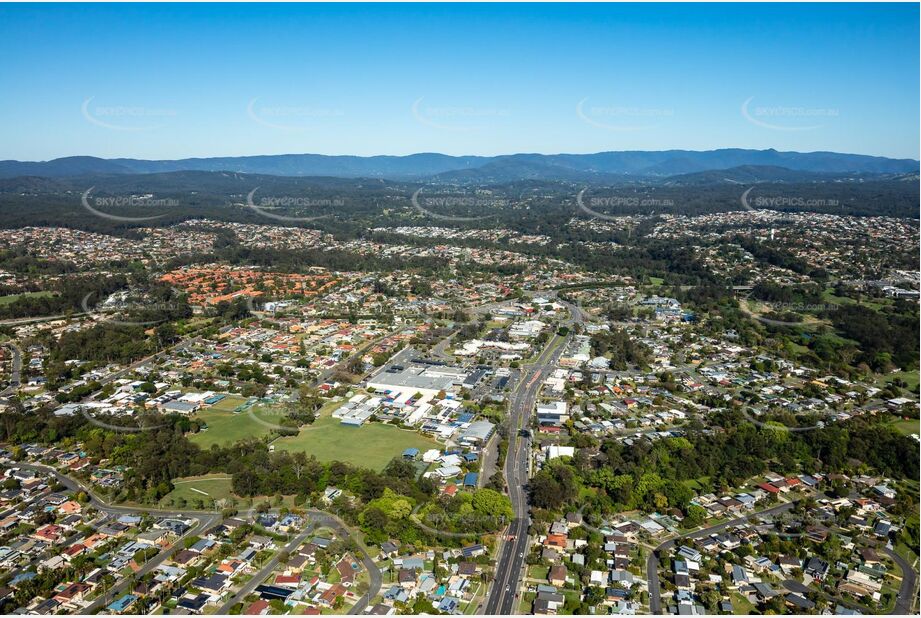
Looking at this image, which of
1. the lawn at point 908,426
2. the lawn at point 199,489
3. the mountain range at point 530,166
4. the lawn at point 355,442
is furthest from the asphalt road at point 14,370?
the mountain range at point 530,166

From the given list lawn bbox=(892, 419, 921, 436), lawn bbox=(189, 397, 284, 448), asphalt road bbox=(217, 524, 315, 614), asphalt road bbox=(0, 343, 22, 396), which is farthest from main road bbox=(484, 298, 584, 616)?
asphalt road bbox=(0, 343, 22, 396)

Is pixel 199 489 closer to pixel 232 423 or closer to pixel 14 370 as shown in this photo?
pixel 232 423

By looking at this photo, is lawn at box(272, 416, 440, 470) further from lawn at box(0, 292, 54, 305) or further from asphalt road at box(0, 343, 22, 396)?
lawn at box(0, 292, 54, 305)

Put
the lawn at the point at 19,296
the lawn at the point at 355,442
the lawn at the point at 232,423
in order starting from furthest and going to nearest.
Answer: the lawn at the point at 19,296 < the lawn at the point at 232,423 < the lawn at the point at 355,442

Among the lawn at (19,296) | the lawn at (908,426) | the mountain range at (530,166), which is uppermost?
the mountain range at (530,166)

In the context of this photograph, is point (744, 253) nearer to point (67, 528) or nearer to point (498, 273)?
point (498, 273)

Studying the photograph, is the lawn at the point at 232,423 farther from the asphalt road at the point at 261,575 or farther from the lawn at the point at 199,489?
the asphalt road at the point at 261,575

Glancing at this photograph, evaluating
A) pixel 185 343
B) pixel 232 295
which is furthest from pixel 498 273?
pixel 185 343
